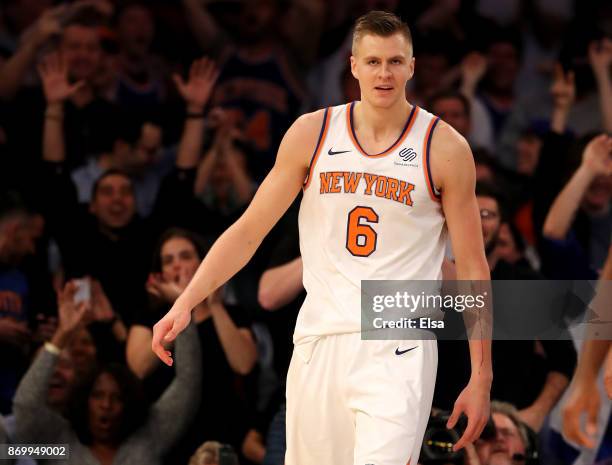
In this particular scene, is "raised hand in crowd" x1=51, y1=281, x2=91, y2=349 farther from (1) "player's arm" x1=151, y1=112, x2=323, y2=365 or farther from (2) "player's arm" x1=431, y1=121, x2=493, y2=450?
(2) "player's arm" x1=431, y1=121, x2=493, y2=450

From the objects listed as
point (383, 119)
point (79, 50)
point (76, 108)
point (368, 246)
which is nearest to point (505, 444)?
point (368, 246)

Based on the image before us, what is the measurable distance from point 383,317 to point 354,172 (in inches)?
22.3

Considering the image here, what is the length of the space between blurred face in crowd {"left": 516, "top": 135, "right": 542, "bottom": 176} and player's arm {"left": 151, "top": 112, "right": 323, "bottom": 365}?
13.0 feet

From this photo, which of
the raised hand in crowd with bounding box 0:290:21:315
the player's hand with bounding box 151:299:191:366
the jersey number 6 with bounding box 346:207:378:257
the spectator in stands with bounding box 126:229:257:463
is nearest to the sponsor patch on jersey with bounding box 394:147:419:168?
the jersey number 6 with bounding box 346:207:378:257

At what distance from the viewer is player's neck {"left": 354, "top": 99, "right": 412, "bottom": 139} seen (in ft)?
15.5

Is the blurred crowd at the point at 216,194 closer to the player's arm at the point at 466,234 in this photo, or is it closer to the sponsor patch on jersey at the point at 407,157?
the player's arm at the point at 466,234

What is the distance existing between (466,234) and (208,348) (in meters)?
2.24

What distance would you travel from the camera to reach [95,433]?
599 centimetres

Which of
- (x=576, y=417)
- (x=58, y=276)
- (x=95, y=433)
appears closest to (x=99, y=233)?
(x=58, y=276)

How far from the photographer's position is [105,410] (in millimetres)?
6000

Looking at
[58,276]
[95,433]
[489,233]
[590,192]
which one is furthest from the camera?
[590,192]

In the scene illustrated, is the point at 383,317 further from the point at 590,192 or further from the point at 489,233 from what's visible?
the point at 590,192

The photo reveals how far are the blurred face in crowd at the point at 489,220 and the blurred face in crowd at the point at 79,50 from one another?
10.4 feet

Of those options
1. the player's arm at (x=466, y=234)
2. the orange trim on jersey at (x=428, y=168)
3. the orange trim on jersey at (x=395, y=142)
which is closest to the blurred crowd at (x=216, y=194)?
the player's arm at (x=466, y=234)
